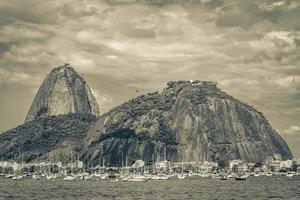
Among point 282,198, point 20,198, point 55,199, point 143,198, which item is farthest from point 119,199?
point 282,198

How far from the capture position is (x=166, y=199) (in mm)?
159375

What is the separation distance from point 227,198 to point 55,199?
51669mm

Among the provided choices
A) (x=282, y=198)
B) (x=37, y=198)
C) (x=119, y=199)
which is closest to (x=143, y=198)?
(x=119, y=199)

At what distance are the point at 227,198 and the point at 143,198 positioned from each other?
25449 mm

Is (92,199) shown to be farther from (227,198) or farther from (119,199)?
(227,198)

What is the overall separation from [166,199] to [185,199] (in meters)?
6.12

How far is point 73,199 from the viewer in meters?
158

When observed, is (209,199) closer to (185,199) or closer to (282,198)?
(185,199)

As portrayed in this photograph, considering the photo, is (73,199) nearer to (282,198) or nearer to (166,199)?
(166,199)

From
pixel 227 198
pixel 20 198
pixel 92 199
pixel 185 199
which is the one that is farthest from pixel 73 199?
pixel 227 198

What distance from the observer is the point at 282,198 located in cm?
16662

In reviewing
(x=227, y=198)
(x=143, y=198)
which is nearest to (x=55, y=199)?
(x=143, y=198)

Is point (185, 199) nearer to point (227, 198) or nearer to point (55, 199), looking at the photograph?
point (227, 198)

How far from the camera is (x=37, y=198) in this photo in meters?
165
